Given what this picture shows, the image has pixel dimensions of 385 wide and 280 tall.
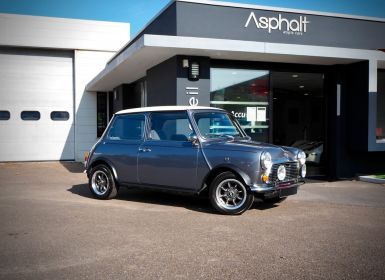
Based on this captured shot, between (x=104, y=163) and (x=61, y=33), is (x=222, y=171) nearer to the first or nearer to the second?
(x=104, y=163)

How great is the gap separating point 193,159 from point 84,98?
12868 mm

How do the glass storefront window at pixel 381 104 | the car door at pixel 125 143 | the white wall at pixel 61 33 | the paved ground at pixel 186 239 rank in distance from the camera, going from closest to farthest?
the paved ground at pixel 186 239, the car door at pixel 125 143, the glass storefront window at pixel 381 104, the white wall at pixel 61 33

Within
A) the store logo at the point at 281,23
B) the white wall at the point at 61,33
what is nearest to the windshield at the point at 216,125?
the store logo at the point at 281,23

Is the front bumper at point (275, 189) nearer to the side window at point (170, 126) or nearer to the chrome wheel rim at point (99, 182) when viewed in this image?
the side window at point (170, 126)

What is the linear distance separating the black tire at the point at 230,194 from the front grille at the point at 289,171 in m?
0.43

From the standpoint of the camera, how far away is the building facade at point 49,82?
17469 mm

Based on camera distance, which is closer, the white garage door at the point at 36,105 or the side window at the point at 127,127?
the side window at the point at 127,127

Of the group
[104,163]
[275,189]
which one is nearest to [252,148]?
[275,189]

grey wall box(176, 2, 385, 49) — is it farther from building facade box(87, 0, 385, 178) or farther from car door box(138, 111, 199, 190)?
car door box(138, 111, 199, 190)

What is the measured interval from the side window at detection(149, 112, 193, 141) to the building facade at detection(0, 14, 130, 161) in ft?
38.5

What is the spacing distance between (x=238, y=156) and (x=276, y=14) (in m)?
5.77

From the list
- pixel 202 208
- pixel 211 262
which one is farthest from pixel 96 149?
pixel 211 262

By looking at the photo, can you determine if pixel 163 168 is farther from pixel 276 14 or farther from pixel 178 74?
pixel 276 14

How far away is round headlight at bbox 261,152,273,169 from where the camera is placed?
607 centimetres
